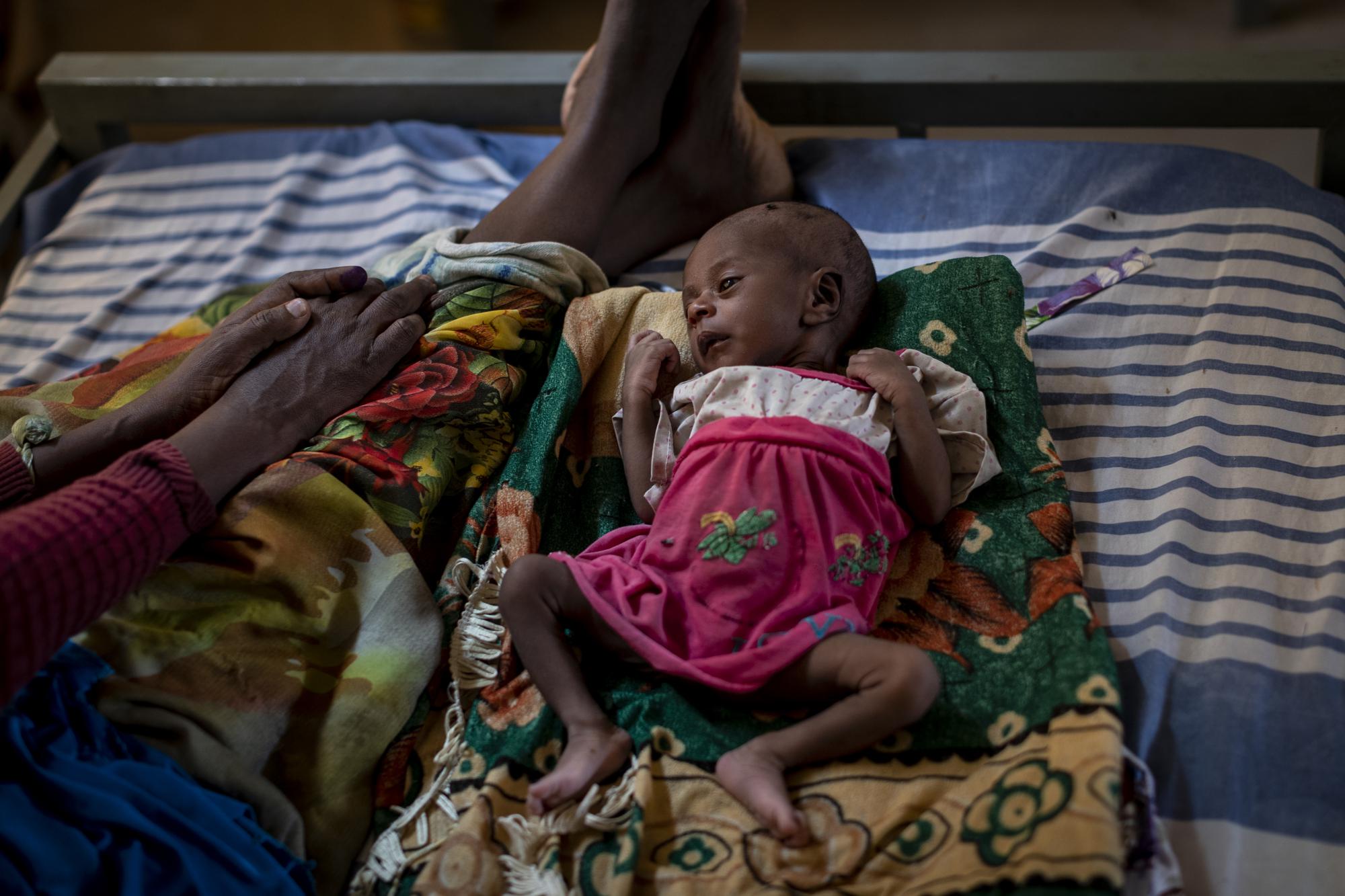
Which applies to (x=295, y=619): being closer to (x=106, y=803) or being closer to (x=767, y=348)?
(x=106, y=803)

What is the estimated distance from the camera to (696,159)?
1521mm

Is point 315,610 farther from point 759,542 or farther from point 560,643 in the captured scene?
point 759,542

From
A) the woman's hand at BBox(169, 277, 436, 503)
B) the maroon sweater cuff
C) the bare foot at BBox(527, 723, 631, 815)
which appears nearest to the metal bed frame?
the woman's hand at BBox(169, 277, 436, 503)

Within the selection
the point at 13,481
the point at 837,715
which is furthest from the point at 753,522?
the point at 13,481

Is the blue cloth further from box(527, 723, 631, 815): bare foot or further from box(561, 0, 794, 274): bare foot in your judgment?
box(561, 0, 794, 274): bare foot

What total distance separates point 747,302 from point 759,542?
0.31 meters

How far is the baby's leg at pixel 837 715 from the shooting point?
36.5 inches

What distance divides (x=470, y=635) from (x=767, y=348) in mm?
455

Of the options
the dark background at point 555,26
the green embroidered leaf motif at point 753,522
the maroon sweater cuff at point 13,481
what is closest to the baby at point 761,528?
the green embroidered leaf motif at point 753,522

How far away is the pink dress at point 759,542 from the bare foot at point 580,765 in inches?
3.2

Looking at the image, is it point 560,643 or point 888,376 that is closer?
point 560,643

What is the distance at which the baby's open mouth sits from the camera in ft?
3.96

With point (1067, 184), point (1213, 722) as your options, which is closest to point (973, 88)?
point (1067, 184)

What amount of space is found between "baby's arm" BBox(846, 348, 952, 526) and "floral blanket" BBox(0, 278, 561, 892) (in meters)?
0.44
